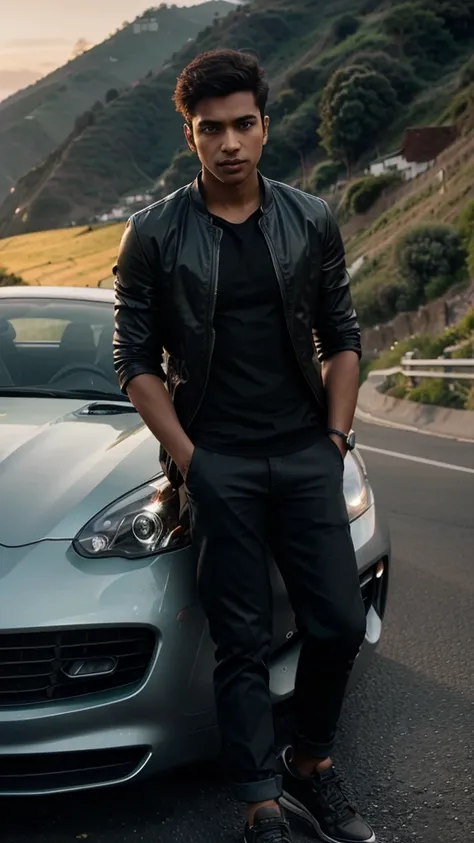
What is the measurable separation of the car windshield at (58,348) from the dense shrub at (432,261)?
39527 mm

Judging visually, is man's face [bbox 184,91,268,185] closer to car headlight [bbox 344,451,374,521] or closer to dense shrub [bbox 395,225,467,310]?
car headlight [bbox 344,451,374,521]

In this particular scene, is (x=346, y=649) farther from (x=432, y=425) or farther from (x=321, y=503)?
(x=432, y=425)

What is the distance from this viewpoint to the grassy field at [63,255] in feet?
269

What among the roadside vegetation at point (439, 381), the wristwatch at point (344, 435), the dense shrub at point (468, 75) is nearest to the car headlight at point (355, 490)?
the wristwatch at point (344, 435)

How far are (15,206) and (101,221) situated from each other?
32580 millimetres

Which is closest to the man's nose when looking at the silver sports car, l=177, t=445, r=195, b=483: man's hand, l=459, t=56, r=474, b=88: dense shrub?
l=177, t=445, r=195, b=483: man's hand

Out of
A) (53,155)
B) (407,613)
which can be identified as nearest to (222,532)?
(407,613)

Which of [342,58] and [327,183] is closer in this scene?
[327,183]

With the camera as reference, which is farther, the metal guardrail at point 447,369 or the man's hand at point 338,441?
the metal guardrail at point 447,369

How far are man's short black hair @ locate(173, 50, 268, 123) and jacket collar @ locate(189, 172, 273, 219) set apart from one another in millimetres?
176

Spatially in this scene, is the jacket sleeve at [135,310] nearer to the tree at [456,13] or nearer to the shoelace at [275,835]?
the shoelace at [275,835]

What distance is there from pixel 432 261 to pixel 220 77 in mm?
42518

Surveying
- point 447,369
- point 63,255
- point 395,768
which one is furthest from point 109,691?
point 63,255

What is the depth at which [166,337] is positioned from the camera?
3027 mm
